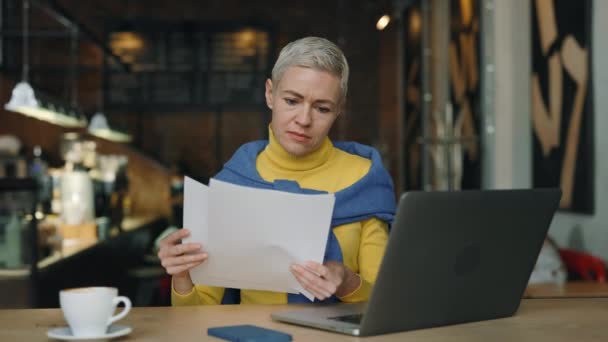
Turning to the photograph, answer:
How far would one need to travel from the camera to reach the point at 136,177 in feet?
33.3

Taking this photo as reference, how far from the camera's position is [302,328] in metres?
1.47

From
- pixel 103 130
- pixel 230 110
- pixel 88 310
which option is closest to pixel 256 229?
pixel 88 310

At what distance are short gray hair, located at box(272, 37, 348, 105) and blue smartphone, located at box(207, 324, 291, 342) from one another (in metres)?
0.71

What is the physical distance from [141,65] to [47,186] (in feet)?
22.1

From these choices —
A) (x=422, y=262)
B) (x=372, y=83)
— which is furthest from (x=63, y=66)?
(x=422, y=262)

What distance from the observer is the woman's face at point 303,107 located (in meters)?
1.91

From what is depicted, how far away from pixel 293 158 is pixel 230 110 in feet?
34.1

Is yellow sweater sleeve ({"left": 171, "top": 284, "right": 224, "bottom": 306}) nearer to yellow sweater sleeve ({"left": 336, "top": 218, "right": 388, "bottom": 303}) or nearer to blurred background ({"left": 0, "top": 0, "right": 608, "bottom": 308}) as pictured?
yellow sweater sleeve ({"left": 336, "top": 218, "right": 388, "bottom": 303})

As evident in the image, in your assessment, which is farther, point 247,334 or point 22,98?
point 22,98

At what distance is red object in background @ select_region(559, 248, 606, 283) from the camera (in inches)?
148

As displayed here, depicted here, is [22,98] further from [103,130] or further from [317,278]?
[317,278]

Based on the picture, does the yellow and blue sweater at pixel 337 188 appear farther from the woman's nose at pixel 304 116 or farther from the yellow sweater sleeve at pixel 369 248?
the woman's nose at pixel 304 116

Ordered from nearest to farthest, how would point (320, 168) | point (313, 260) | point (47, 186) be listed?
point (313, 260) < point (320, 168) < point (47, 186)

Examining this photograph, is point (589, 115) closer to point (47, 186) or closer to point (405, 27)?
point (47, 186)
